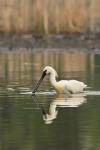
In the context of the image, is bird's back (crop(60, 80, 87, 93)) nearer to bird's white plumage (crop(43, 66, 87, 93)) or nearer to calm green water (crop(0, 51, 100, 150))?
bird's white plumage (crop(43, 66, 87, 93))

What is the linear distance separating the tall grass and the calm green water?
7003 millimetres

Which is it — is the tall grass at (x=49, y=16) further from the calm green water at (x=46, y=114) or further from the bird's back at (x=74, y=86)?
the bird's back at (x=74, y=86)

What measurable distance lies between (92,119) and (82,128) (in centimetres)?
75

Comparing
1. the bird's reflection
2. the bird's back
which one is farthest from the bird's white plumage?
the bird's reflection

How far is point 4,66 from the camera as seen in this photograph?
22453 mm

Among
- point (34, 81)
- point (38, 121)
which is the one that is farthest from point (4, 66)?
point (38, 121)

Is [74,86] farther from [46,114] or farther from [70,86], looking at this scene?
[46,114]

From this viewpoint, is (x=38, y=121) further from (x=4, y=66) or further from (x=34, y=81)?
(x=4, y=66)

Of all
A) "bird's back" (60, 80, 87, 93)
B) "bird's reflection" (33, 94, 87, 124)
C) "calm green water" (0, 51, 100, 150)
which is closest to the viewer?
"calm green water" (0, 51, 100, 150)

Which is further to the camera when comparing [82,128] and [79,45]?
[79,45]

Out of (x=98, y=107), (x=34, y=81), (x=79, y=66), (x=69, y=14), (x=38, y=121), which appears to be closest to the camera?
(x=38, y=121)

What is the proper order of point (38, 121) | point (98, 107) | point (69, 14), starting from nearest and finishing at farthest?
1. point (38, 121)
2. point (98, 107)
3. point (69, 14)

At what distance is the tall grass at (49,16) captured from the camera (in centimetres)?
2836

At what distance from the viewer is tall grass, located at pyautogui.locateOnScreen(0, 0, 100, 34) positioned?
28359 millimetres
